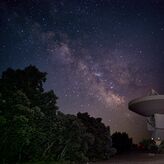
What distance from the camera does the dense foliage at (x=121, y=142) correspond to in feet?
335

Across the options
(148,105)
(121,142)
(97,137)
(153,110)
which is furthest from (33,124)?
(153,110)

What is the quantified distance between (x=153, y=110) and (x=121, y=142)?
1851cm

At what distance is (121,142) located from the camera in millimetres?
103875

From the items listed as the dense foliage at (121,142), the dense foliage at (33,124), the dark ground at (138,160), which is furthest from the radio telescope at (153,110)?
the dense foliage at (33,124)

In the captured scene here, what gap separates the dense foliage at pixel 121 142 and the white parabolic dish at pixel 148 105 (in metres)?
11.2

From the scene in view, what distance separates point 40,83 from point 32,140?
9.30 m

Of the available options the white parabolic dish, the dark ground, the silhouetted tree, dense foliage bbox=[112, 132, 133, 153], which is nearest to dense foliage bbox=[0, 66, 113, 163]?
the dark ground

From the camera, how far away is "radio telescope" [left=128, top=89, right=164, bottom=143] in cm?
10642

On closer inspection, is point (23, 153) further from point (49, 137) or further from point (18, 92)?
point (18, 92)

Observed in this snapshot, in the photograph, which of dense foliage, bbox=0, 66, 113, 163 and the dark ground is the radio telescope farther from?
dense foliage, bbox=0, 66, 113, 163

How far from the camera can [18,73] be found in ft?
148

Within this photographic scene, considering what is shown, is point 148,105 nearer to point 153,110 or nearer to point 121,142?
point 153,110

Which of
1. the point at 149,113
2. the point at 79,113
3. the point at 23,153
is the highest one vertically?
the point at 149,113

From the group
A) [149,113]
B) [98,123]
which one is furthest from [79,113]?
[149,113]
